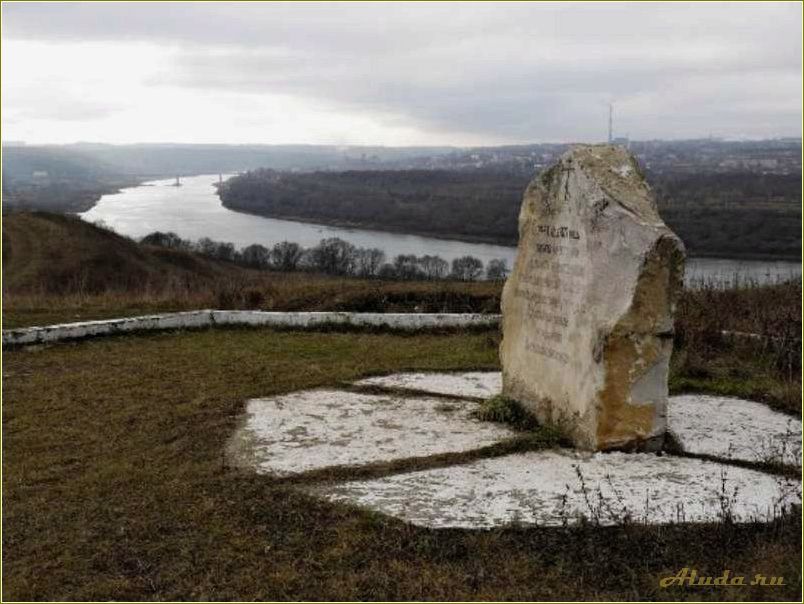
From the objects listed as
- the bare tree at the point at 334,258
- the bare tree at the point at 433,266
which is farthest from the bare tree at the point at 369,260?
the bare tree at the point at 433,266

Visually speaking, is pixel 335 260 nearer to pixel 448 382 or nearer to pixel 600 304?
pixel 448 382

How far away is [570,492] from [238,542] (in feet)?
6.44

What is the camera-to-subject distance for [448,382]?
778 cm

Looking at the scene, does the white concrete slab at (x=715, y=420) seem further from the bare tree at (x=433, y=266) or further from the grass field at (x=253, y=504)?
the bare tree at (x=433, y=266)

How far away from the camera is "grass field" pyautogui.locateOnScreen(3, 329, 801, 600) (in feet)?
12.5

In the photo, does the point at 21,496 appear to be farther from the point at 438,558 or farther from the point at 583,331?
the point at 583,331

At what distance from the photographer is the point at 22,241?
37906 mm

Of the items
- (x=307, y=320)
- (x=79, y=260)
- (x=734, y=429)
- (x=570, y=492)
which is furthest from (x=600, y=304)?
(x=79, y=260)

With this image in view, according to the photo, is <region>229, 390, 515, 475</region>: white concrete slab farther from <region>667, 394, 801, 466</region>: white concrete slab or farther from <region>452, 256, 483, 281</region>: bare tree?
<region>452, 256, 483, 281</region>: bare tree

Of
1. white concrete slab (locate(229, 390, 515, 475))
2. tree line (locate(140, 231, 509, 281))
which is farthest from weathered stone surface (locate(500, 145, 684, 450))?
tree line (locate(140, 231, 509, 281))

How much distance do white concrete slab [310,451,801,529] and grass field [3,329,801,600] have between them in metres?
0.18

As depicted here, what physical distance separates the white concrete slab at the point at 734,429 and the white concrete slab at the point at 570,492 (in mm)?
379

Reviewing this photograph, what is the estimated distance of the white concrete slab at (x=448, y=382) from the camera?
7.44 metres

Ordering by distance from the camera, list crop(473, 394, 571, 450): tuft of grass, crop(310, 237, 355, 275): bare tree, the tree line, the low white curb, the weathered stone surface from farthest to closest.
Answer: crop(310, 237, 355, 275): bare tree < the tree line < the low white curb < crop(473, 394, 571, 450): tuft of grass < the weathered stone surface
